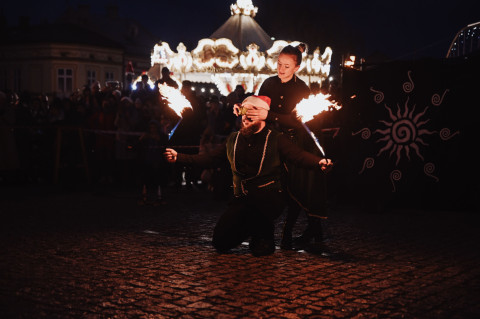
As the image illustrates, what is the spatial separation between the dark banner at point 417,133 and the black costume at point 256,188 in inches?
160

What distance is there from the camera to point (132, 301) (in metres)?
5.93

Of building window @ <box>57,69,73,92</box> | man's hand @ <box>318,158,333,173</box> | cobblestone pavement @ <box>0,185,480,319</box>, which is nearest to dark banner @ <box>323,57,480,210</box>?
cobblestone pavement @ <box>0,185,480,319</box>

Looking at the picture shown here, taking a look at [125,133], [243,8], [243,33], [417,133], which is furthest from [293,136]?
[243,8]

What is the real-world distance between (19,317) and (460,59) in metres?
8.57

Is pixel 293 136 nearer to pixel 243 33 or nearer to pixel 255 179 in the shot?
pixel 255 179

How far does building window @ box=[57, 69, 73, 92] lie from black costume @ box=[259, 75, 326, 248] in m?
61.2

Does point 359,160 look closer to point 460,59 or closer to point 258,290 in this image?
point 460,59

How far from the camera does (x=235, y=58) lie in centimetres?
2533

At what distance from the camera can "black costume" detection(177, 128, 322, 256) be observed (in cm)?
796

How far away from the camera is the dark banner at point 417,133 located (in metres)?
11.6

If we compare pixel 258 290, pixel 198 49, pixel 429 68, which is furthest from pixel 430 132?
pixel 198 49

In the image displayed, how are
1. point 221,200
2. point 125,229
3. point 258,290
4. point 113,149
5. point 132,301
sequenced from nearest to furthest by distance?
point 132,301 → point 258,290 → point 125,229 → point 221,200 → point 113,149

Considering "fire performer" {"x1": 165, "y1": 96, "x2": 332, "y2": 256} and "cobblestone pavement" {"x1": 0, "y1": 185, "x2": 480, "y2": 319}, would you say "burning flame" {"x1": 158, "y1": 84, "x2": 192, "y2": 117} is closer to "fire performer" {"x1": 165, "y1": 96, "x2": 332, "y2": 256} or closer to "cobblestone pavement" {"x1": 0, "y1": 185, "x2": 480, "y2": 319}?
"fire performer" {"x1": 165, "y1": 96, "x2": 332, "y2": 256}

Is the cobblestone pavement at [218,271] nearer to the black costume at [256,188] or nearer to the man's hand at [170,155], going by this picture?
the black costume at [256,188]
